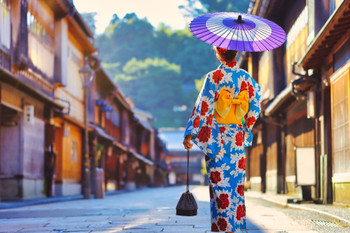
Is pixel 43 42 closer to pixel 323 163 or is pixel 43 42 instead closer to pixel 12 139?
pixel 12 139

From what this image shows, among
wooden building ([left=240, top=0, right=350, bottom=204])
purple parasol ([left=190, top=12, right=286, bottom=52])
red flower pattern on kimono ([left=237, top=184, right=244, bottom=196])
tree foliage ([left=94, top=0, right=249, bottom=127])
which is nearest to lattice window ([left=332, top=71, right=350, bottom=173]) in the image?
wooden building ([left=240, top=0, right=350, bottom=204])

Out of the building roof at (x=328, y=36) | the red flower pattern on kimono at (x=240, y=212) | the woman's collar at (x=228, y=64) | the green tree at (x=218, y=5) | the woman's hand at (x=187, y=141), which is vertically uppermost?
the green tree at (x=218, y=5)

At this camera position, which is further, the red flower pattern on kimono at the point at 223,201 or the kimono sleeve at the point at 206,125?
the kimono sleeve at the point at 206,125

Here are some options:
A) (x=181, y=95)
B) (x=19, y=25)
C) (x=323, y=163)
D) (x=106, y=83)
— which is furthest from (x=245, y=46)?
(x=181, y=95)

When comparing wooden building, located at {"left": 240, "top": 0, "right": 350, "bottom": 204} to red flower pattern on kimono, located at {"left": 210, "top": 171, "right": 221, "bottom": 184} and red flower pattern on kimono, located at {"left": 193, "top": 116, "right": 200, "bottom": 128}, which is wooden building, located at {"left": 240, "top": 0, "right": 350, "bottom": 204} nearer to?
red flower pattern on kimono, located at {"left": 193, "top": 116, "right": 200, "bottom": 128}

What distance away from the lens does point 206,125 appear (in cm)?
557

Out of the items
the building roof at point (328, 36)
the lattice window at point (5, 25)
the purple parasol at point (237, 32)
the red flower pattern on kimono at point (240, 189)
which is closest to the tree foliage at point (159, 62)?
the lattice window at point (5, 25)

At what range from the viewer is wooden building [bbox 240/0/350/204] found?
37.3 feet

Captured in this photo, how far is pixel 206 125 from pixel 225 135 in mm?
226

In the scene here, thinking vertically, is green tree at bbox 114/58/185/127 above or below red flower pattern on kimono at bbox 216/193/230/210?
above

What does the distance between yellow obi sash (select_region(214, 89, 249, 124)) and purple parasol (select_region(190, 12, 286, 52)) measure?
0.51 metres

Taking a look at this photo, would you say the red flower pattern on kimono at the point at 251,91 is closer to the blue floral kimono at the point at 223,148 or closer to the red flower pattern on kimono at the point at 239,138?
the blue floral kimono at the point at 223,148

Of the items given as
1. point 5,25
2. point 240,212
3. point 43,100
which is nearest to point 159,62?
point 43,100

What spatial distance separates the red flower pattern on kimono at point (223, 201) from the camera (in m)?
5.36
